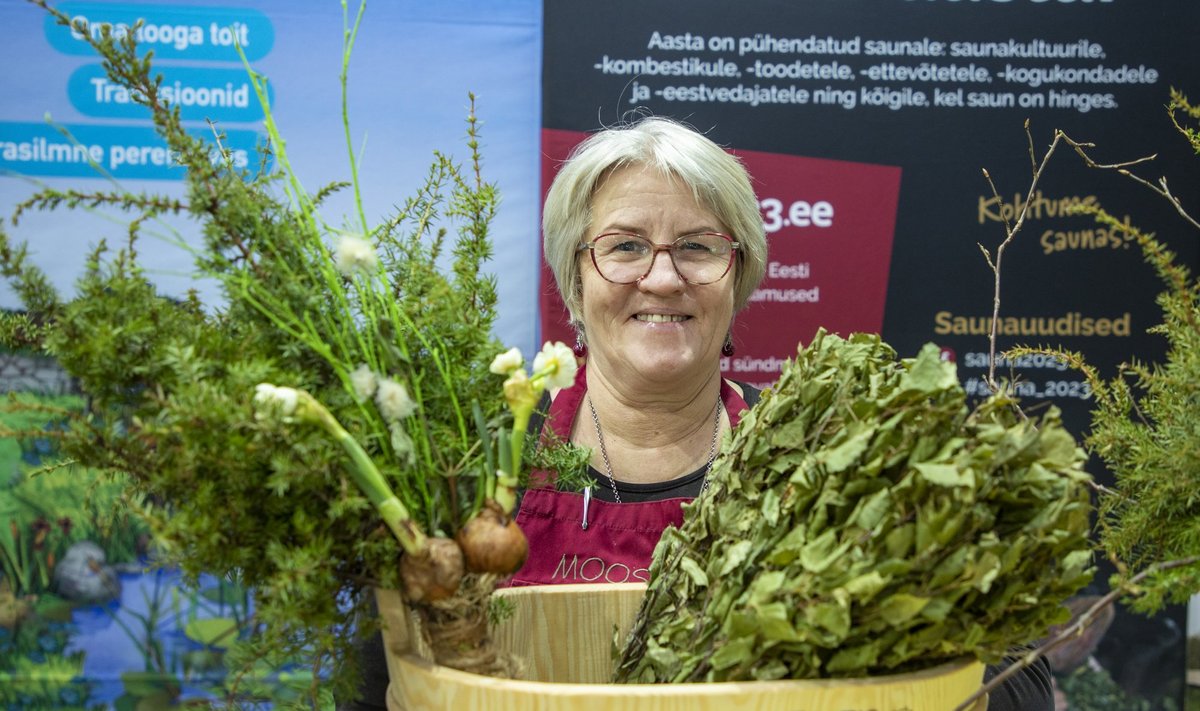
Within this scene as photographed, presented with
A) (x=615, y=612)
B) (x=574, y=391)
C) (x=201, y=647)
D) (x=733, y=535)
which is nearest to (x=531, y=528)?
(x=574, y=391)

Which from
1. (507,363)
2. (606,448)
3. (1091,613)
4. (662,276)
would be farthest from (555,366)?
(606,448)

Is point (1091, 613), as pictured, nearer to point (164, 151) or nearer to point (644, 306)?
point (644, 306)

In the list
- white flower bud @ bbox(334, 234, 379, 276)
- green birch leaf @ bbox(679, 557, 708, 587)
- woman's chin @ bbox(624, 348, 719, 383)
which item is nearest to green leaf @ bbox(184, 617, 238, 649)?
woman's chin @ bbox(624, 348, 719, 383)

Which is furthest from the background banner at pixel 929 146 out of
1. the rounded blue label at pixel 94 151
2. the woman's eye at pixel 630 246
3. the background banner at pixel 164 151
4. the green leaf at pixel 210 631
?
the green leaf at pixel 210 631

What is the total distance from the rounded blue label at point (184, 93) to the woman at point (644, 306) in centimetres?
91

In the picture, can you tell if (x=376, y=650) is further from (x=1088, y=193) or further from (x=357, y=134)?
(x=1088, y=193)

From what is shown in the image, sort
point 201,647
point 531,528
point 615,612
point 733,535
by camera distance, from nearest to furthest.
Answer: point 733,535, point 615,612, point 531,528, point 201,647

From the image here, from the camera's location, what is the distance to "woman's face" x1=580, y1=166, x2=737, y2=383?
140cm

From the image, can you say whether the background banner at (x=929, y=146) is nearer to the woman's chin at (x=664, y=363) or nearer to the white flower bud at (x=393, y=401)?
the woman's chin at (x=664, y=363)

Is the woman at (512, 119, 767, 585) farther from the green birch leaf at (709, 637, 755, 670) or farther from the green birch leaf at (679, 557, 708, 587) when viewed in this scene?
the green birch leaf at (709, 637, 755, 670)

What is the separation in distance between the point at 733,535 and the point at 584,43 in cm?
155

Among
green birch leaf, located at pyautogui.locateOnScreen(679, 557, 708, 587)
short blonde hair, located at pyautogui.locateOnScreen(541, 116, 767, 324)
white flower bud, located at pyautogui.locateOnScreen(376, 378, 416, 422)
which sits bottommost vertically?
green birch leaf, located at pyautogui.locateOnScreen(679, 557, 708, 587)

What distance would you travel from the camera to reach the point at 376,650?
103 cm

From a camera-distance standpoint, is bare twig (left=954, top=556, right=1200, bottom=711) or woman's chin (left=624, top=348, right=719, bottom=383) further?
woman's chin (left=624, top=348, right=719, bottom=383)
